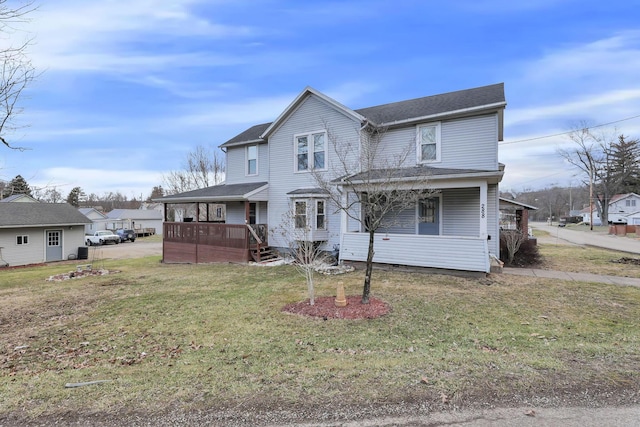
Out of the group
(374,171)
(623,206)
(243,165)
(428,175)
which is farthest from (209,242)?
(623,206)

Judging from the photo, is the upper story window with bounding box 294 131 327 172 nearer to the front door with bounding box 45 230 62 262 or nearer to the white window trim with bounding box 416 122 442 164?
the white window trim with bounding box 416 122 442 164

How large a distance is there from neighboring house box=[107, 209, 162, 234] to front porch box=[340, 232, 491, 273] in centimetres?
4802

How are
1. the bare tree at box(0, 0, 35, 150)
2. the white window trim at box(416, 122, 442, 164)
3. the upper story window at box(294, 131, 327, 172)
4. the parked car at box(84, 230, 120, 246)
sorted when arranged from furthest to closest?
the parked car at box(84, 230, 120, 246) → the upper story window at box(294, 131, 327, 172) → the white window trim at box(416, 122, 442, 164) → the bare tree at box(0, 0, 35, 150)

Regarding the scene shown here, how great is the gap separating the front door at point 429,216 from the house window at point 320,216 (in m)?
4.18

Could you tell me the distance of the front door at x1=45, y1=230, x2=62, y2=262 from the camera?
993 inches

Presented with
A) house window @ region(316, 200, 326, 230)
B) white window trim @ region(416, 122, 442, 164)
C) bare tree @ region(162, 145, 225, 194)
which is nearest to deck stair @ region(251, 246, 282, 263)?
house window @ region(316, 200, 326, 230)

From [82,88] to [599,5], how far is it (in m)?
19.5

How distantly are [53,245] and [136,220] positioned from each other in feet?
85.9

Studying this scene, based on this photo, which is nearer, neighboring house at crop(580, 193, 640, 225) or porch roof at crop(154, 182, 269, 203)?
porch roof at crop(154, 182, 269, 203)

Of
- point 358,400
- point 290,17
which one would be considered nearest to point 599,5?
point 290,17

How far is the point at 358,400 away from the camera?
330cm

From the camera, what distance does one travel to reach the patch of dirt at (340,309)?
619 centimetres

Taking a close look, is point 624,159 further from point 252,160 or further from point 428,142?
point 252,160

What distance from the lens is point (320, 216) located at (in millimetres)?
14055
